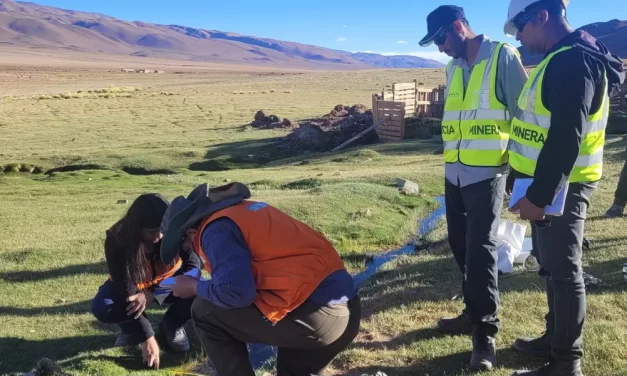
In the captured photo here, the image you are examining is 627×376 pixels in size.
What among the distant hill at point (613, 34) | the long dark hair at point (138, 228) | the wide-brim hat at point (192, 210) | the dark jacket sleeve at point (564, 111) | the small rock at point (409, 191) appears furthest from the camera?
the distant hill at point (613, 34)

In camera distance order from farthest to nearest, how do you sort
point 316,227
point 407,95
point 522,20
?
point 407,95, point 316,227, point 522,20

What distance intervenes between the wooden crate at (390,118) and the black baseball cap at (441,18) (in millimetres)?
17999

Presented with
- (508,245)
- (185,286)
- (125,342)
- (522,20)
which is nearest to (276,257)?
(185,286)

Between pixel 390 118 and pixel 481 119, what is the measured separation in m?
18.7

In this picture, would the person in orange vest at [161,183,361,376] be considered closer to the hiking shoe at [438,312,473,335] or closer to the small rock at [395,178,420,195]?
the hiking shoe at [438,312,473,335]

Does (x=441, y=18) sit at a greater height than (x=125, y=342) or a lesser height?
greater

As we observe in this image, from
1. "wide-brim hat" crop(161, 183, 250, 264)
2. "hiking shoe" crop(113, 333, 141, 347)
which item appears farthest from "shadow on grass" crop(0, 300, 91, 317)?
"wide-brim hat" crop(161, 183, 250, 264)

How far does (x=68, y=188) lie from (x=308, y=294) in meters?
11.3

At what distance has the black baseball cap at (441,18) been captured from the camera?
389 cm

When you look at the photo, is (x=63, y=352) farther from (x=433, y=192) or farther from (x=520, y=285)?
(x=433, y=192)

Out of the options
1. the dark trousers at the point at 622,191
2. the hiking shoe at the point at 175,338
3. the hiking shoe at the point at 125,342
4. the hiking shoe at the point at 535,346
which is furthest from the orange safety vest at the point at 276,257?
the dark trousers at the point at 622,191

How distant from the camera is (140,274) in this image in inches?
167

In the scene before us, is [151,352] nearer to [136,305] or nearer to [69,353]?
[136,305]

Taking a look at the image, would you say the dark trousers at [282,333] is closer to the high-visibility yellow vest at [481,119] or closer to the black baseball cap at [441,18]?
the high-visibility yellow vest at [481,119]
